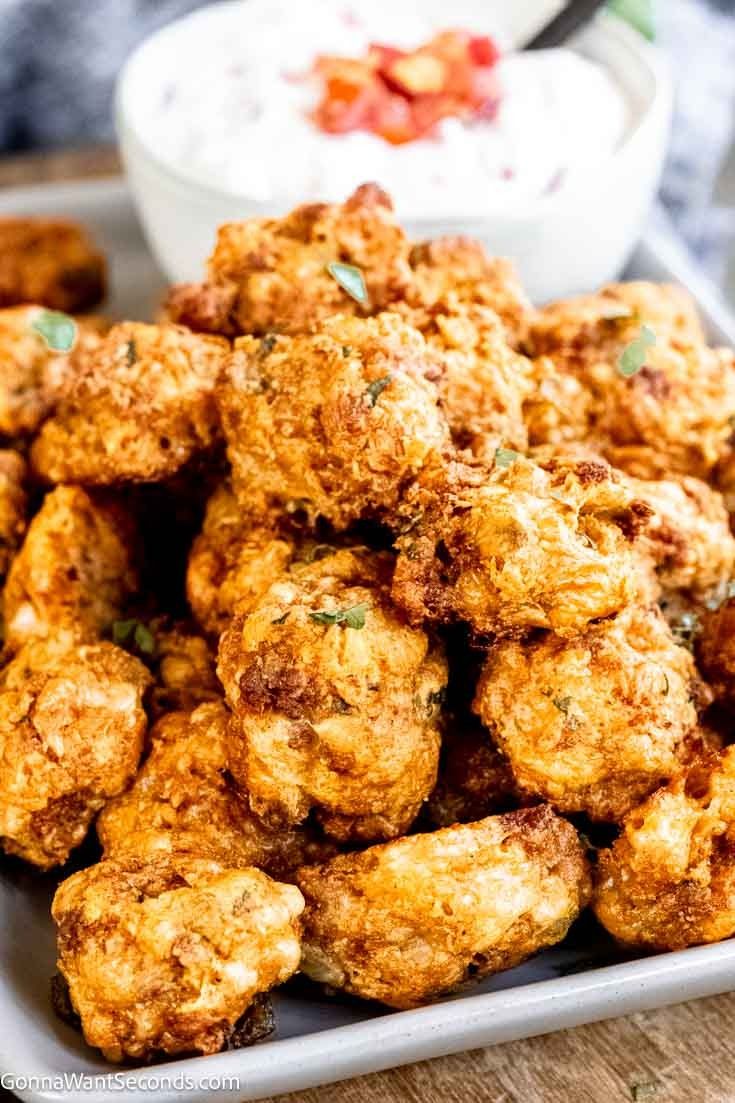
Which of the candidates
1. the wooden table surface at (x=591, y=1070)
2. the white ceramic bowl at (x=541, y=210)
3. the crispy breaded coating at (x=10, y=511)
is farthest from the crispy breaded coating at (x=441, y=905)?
the white ceramic bowl at (x=541, y=210)

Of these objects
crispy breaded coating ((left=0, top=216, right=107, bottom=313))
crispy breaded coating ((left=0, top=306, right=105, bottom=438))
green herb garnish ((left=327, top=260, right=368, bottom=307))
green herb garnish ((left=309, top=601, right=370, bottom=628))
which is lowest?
crispy breaded coating ((left=0, top=216, right=107, bottom=313))

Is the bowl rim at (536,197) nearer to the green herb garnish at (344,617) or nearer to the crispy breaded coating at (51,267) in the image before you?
the crispy breaded coating at (51,267)

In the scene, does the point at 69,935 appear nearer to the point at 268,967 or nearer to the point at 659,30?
the point at 268,967

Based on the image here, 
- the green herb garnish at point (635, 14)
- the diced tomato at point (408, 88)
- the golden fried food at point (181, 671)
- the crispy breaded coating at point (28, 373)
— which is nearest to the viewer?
the golden fried food at point (181, 671)

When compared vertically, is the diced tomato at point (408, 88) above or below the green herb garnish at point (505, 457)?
below

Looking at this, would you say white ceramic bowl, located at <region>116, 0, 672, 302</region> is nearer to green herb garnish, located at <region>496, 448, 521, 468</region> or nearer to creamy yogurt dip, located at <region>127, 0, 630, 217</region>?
creamy yogurt dip, located at <region>127, 0, 630, 217</region>

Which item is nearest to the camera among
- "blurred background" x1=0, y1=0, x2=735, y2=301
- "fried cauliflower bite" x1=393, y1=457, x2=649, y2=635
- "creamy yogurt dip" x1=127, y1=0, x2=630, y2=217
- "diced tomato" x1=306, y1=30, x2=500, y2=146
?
"fried cauliflower bite" x1=393, y1=457, x2=649, y2=635

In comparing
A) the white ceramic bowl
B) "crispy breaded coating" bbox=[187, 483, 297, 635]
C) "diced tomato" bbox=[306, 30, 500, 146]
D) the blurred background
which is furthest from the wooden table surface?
the blurred background
